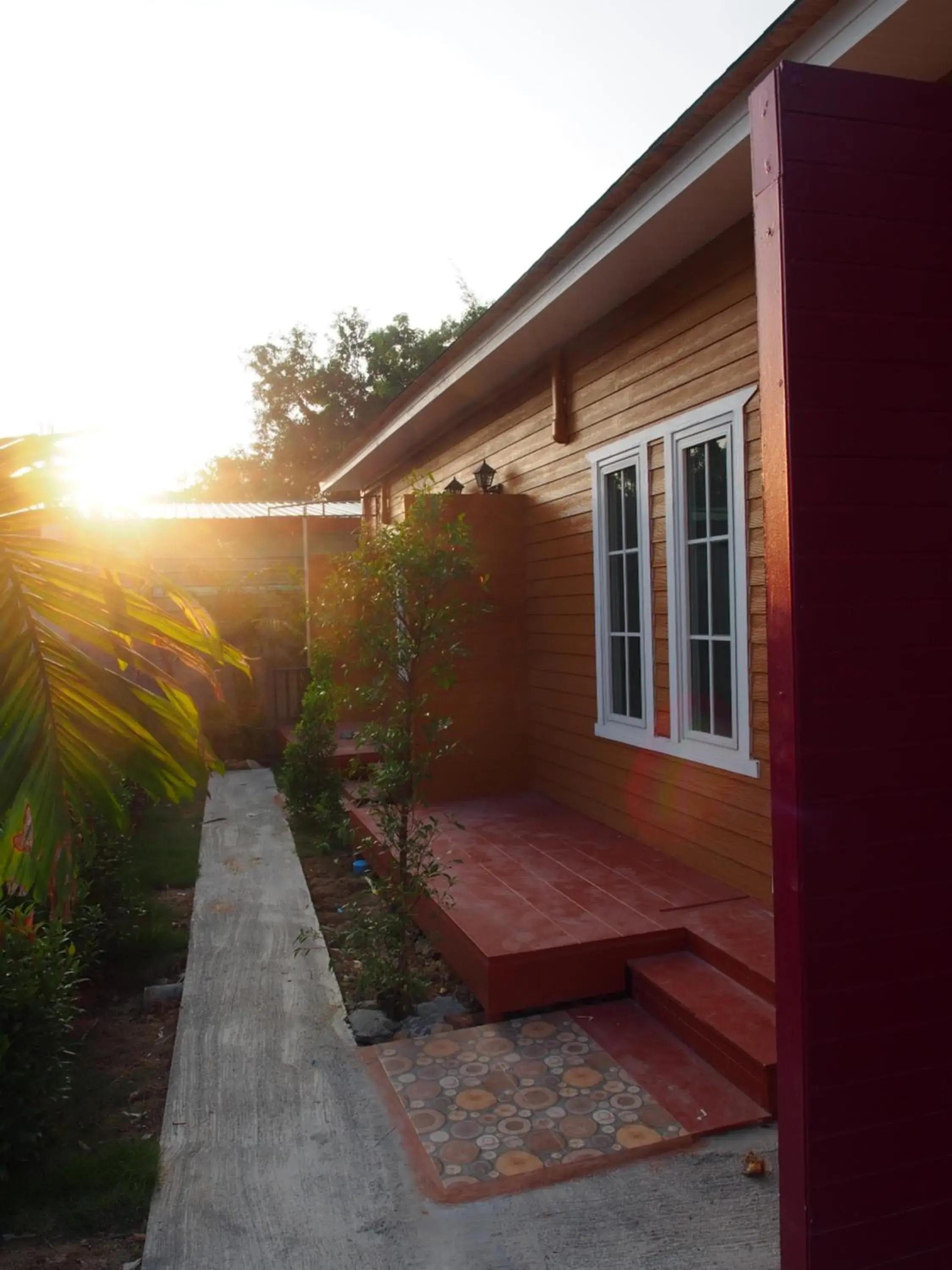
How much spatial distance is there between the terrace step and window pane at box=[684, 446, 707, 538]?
198cm

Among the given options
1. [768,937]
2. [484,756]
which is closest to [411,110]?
[484,756]

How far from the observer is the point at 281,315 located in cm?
3497

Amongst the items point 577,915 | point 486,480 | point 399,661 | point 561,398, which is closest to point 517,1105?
point 577,915

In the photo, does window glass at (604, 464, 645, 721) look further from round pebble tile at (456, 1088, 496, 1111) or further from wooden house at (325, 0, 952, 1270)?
round pebble tile at (456, 1088, 496, 1111)

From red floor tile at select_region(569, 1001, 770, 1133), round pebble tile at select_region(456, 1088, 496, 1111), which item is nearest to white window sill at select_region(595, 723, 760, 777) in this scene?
red floor tile at select_region(569, 1001, 770, 1133)

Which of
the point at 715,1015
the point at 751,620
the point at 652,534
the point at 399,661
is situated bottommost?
the point at 715,1015

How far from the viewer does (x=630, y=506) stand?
5367 mm

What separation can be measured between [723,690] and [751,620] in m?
0.49

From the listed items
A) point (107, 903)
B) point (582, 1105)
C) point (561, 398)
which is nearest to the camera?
point (582, 1105)

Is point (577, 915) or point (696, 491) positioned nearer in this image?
point (577, 915)

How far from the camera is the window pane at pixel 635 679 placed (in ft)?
17.6

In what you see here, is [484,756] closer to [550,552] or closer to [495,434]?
[550,552]

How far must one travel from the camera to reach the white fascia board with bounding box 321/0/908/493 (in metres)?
2.70

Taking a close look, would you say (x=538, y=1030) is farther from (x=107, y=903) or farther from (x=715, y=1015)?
(x=107, y=903)
